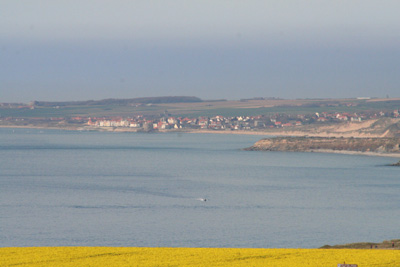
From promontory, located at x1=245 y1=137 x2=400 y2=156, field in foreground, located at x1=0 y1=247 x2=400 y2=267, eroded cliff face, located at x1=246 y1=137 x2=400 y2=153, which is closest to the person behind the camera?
field in foreground, located at x1=0 y1=247 x2=400 y2=267

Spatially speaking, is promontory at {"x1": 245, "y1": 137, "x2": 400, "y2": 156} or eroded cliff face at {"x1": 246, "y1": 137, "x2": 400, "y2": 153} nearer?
promontory at {"x1": 245, "y1": 137, "x2": 400, "y2": 156}

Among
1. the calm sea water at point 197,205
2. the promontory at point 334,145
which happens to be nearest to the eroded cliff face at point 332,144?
the promontory at point 334,145

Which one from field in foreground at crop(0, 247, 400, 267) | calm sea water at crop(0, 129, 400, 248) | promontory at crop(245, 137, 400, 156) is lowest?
promontory at crop(245, 137, 400, 156)

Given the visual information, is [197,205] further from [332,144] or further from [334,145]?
[332,144]

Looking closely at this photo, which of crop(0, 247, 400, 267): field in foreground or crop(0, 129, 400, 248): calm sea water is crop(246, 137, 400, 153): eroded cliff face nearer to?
crop(0, 129, 400, 248): calm sea water

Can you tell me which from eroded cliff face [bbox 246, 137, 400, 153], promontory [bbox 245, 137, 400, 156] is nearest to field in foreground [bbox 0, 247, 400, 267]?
promontory [bbox 245, 137, 400, 156]

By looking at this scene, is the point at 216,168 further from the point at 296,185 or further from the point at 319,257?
the point at 319,257

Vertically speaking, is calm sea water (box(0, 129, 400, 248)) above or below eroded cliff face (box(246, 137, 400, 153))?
above
